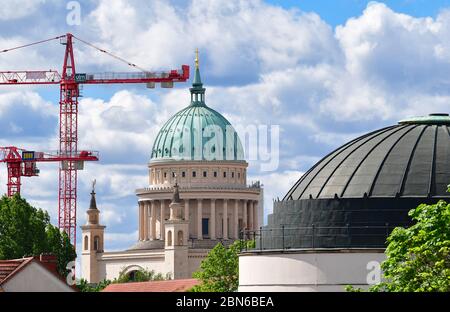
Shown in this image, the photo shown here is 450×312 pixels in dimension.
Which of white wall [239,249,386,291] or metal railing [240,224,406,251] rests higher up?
metal railing [240,224,406,251]

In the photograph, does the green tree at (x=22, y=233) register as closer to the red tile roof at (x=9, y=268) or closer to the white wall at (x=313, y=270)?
the white wall at (x=313, y=270)

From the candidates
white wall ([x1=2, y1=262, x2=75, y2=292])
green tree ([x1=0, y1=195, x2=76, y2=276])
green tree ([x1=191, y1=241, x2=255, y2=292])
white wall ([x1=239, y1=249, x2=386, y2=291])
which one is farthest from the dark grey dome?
green tree ([x1=0, y1=195, x2=76, y2=276])

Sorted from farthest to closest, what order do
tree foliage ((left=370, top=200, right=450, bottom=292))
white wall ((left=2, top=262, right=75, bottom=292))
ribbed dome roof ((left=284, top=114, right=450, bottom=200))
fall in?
ribbed dome roof ((left=284, top=114, right=450, bottom=200)) → white wall ((left=2, top=262, right=75, bottom=292)) → tree foliage ((left=370, top=200, right=450, bottom=292))

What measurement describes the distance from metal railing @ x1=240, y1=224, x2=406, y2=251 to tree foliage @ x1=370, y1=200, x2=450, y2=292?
72.8 ft

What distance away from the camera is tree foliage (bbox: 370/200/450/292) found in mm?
37719

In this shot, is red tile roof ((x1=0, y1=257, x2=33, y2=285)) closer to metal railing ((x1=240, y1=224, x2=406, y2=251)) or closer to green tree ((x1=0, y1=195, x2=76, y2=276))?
metal railing ((x1=240, y1=224, x2=406, y2=251))

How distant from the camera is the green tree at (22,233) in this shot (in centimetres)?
14650

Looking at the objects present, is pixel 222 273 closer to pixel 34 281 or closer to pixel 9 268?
pixel 9 268

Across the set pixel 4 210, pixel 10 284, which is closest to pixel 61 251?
pixel 4 210

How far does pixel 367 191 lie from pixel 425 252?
28350mm

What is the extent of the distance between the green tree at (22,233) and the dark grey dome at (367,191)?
77745mm

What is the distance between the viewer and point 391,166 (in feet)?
221

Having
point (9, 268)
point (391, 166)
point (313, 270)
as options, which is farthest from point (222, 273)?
point (9, 268)
